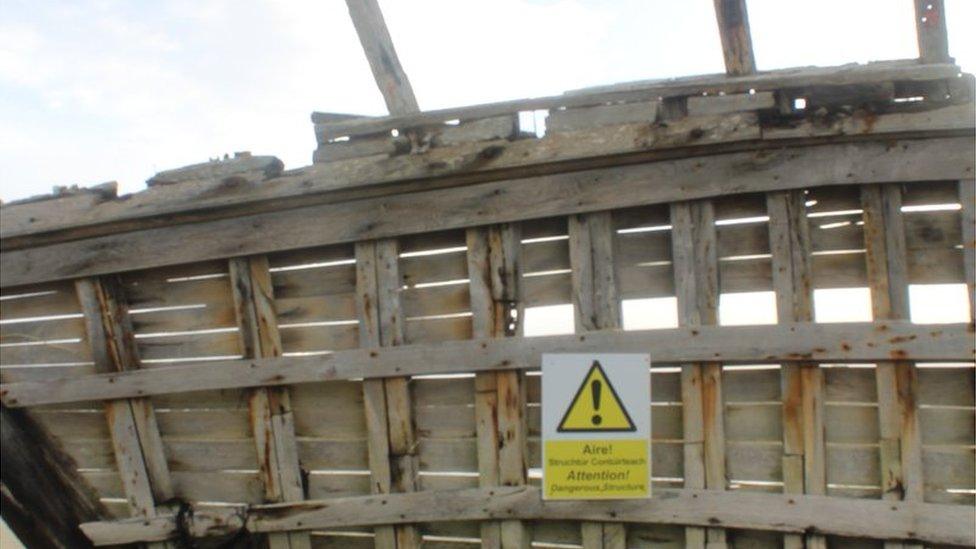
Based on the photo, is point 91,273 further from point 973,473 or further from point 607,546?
point 973,473

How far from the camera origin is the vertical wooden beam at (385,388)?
4500 millimetres

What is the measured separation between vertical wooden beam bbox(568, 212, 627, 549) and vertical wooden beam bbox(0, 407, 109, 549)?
305cm

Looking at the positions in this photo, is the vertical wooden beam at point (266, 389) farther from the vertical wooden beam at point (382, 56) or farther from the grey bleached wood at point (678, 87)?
the vertical wooden beam at point (382, 56)

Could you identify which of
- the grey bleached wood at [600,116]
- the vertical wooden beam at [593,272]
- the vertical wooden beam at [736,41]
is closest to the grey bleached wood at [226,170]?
the grey bleached wood at [600,116]

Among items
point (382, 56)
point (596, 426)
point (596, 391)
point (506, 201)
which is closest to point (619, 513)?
point (596, 426)

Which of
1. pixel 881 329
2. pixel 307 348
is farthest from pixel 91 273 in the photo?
pixel 881 329

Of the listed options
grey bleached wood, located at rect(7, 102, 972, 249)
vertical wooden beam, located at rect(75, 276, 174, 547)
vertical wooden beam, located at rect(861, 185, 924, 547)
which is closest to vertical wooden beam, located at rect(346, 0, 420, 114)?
grey bleached wood, located at rect(7, 102, 972, 249)

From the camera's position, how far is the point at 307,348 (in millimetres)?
4699

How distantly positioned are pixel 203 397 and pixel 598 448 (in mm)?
2160

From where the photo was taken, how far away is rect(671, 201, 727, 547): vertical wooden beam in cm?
413

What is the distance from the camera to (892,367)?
392 cm

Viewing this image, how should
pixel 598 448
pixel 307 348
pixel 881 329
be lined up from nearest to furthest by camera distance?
pixel 881 329
pixel 598 448
pixel 307 348

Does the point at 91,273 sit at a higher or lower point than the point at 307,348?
higher

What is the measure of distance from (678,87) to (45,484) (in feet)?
13.5
